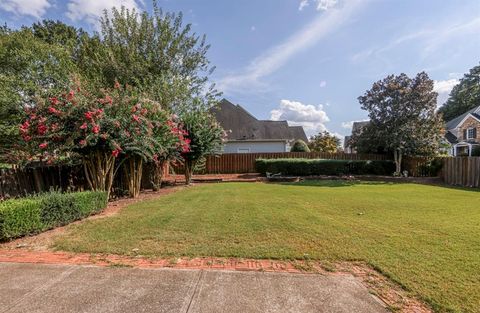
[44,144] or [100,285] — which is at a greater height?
[44,144]

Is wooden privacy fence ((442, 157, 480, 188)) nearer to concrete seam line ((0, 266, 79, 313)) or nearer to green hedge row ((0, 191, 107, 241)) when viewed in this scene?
green hedge row ((0, 191, 107, 241))

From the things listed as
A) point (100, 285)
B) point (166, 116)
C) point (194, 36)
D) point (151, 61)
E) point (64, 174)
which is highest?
point (194, 36)

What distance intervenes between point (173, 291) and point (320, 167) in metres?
16.4

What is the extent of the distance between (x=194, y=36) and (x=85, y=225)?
562 inches

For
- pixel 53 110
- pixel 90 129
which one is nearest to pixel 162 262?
pixel 90 129

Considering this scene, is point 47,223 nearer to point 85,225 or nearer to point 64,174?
point 85,225

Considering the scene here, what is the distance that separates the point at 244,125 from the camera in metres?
26.5

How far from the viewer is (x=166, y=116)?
1035 centimetres

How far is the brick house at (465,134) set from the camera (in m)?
28.9

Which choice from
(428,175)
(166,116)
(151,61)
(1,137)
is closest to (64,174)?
(166,116)

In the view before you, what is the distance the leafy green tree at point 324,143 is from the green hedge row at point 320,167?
436 inches

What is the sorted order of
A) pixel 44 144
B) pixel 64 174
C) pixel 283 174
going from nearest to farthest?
pixel 44 144 < pixel 64 174 < pixel 283 174

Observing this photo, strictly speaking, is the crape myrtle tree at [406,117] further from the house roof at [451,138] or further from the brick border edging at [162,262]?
the house roof at [451,138]

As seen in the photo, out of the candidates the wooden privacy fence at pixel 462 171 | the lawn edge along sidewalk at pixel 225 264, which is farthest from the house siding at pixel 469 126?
the lawn edge along sidewalk at pixel 225 264
